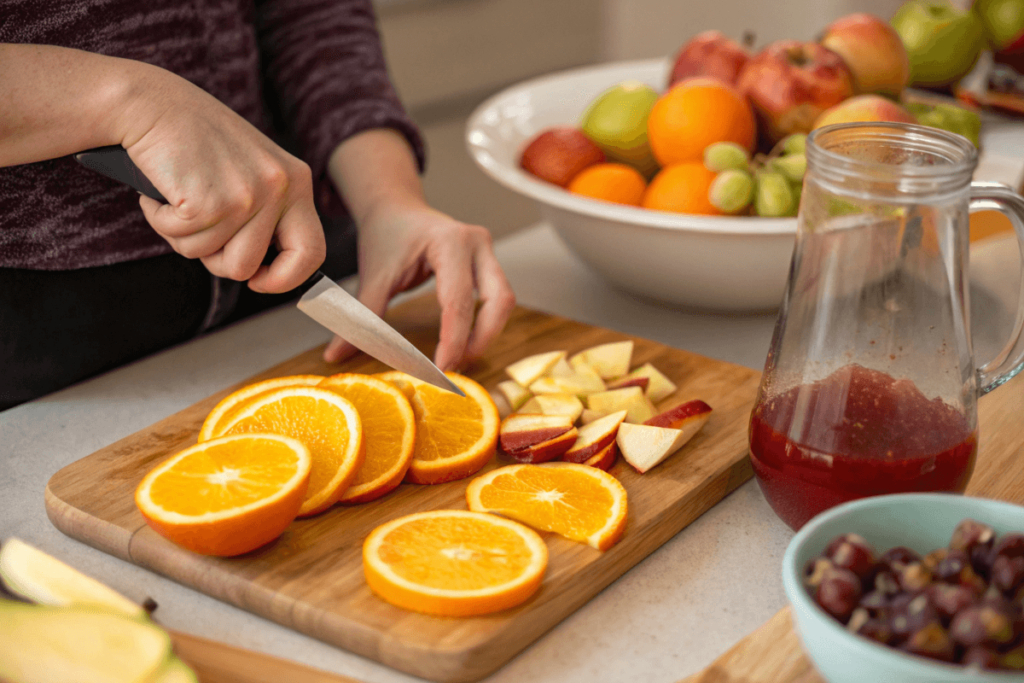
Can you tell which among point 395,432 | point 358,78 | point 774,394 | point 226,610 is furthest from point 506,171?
point 226,610

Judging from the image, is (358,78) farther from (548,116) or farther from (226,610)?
(226,610)

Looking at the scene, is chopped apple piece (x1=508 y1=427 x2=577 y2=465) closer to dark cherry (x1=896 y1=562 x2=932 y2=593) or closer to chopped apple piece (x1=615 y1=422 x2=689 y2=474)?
chopped apple piece (x1=615 y1=422 x2=689 y2=474)

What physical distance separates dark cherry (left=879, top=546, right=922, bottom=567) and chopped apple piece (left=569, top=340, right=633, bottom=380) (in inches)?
21.4

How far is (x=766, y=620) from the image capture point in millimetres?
746

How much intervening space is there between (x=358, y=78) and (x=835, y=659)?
108 cm

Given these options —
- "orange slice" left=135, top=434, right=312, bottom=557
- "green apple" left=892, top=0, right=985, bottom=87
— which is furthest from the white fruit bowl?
"green apple" left=892, top=0, right=985, bottom=87

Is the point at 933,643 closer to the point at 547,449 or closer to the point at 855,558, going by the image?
the point at 855,558

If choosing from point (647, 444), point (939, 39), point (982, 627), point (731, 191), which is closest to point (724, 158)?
point (731, 191)

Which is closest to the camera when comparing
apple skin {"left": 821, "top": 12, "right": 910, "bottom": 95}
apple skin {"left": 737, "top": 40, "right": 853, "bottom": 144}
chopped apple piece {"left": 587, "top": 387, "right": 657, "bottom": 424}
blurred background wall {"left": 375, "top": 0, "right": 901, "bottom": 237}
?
chopped apple piece {"left": 587, "top": 387, "right": 657, "bottom": 424}

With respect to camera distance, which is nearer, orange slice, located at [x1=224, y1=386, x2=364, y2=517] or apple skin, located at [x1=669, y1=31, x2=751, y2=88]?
orange slice, located at [x1=224, y1=386, x2=364, y2=517]

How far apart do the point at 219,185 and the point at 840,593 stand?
678 mm

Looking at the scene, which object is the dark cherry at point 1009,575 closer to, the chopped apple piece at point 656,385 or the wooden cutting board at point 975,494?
the wooden cutting board at point 975,494

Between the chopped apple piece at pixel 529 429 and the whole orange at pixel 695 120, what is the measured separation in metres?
0.51

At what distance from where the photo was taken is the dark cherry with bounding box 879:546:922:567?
587mm
